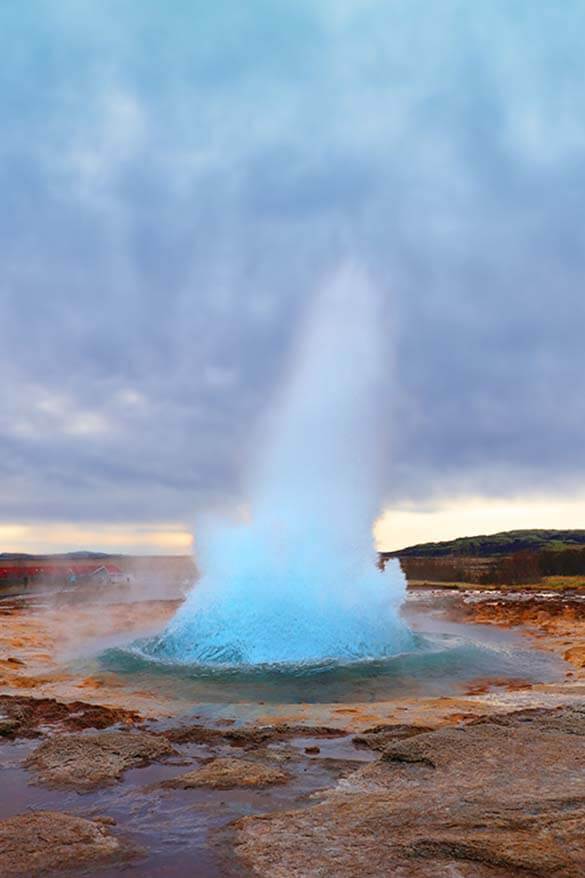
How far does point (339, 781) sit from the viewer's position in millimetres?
6715

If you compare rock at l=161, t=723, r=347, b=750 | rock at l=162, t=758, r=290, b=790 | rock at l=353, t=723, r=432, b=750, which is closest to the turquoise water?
rock at l=161, t=723, r=347, b=750

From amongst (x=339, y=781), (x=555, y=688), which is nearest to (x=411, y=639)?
(x=555, y=688)

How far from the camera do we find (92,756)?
7668mm

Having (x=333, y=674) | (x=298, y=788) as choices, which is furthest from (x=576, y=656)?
(x=298, y=788)

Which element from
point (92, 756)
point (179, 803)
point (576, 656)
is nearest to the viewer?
point (179, 803)

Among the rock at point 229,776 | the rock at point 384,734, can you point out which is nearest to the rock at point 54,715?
the rock at point 229,776

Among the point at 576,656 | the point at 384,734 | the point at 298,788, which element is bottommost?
the point at 576,656

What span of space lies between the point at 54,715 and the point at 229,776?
4.59 metres

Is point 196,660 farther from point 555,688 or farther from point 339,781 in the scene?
point 339,781

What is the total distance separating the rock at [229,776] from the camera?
664 centimetres

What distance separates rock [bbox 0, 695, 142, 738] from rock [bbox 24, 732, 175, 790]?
805mm

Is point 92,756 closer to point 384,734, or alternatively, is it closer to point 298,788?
point 298,788

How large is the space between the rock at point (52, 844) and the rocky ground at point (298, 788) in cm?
2

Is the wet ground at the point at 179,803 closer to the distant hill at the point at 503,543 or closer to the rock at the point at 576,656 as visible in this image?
the rock at the point at 576,656
